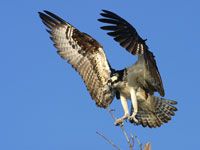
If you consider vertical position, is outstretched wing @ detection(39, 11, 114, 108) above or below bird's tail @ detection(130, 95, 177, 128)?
above

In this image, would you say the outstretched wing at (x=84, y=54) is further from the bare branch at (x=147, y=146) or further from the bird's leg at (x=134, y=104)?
the bare branch at (x=147, y=146)

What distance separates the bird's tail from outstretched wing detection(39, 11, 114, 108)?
2.17 ft

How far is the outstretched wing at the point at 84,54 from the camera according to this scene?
35.0ft

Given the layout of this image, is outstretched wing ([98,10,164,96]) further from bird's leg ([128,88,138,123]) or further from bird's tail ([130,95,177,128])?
bird's tail ([130,95,177,128])

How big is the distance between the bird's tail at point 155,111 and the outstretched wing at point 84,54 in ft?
2.17

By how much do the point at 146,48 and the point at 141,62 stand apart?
3.06 ft

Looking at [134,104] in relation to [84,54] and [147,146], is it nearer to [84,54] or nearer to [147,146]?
[84,54]

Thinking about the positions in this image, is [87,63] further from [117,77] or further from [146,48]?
[146,48]

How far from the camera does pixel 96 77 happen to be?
35.5 feet

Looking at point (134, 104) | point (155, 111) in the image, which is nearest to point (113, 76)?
point (134, 104)

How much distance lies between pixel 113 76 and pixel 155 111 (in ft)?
3.48

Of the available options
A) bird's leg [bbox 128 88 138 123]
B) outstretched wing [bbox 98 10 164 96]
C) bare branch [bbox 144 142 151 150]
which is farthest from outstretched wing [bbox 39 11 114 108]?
bare branch [bbox 144 142 151 150]

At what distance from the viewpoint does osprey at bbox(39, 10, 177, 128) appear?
10.0 metres

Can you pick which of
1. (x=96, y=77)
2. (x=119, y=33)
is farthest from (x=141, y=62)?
(x=119, y=33)
